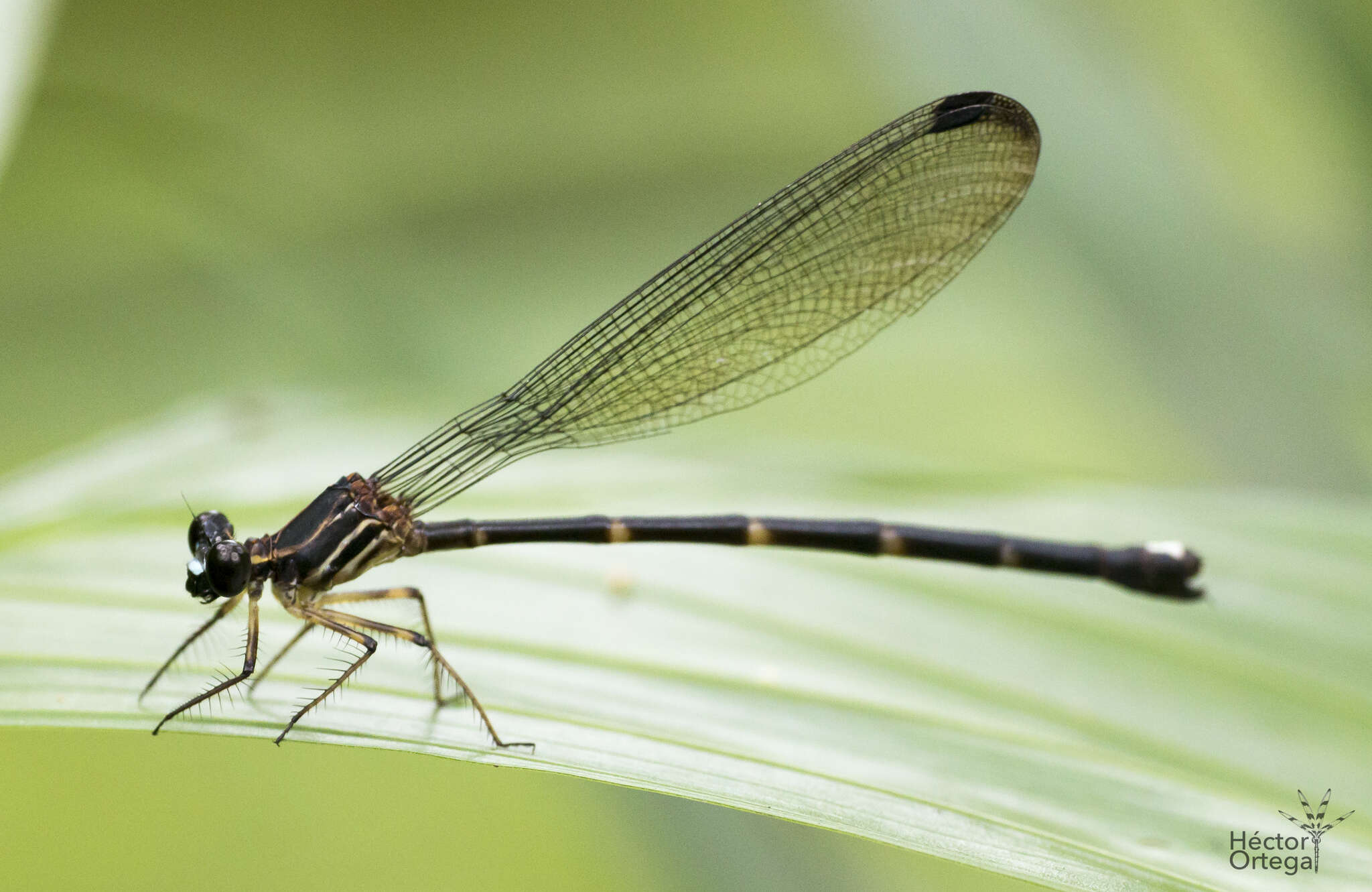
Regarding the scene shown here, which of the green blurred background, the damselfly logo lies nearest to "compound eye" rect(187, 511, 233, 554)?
the green blurred background

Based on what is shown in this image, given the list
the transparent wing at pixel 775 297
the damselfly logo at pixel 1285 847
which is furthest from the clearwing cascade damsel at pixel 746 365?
the damselfly logo at pixel 1285 847

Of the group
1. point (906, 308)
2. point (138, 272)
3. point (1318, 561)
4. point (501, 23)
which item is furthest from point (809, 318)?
point (501, 23)

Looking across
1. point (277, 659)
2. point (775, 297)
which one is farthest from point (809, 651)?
point (277, 659)

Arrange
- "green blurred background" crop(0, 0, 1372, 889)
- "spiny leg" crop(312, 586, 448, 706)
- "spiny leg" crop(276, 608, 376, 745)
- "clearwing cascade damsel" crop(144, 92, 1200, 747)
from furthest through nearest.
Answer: "green blurred background" crop(0, 0, 1372, 889) < "clearwing cascade damsel" crop(144, 92, 1200, 747) < "spiny leg" crop(312, 586, 448, 706) < "spiny leg" crop(276, 608, 376, 745)

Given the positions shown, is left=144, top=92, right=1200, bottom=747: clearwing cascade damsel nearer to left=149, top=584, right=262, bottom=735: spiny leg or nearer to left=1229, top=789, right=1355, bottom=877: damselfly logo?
left=149, top=584, right=262, bottom=735: spiny leg

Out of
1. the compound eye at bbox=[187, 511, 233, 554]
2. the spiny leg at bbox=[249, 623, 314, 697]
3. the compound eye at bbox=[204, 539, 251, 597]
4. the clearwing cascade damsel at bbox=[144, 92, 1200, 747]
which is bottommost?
the spiny leg at bbox=[249, 623, 314, 697]

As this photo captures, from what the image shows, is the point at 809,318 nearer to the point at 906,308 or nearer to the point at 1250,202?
the point at 906,308
